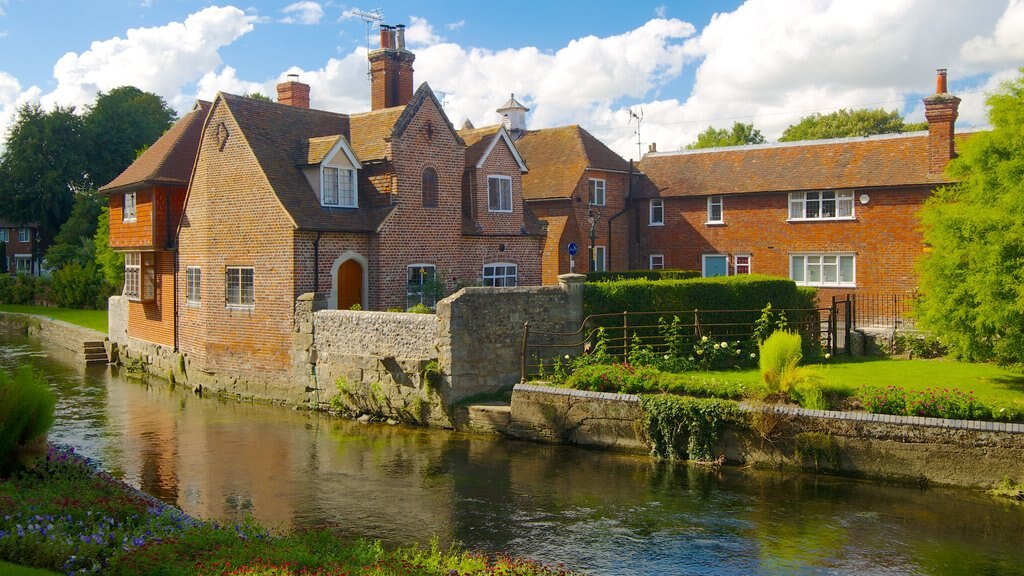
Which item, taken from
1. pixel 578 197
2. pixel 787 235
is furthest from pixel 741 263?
pixel 578 197

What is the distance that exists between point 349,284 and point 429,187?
4103 mm

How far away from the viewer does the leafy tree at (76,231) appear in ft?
186

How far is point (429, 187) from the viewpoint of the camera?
1059 inches

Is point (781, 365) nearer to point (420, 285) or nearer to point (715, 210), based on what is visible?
point (420, 285)

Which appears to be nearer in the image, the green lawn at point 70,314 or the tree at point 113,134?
the green lawn at point 70,314

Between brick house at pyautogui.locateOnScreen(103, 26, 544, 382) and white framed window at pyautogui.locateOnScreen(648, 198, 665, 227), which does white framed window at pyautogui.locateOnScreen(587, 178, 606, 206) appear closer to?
white framed window at pyautogui.locateOnScreen(648, 198, 665, 227)

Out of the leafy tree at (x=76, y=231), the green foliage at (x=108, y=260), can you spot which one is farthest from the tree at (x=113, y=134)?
the green foliage at (x=108, y=260)

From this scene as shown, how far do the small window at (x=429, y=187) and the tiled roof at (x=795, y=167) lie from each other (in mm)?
16712

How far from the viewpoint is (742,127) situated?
232 feet

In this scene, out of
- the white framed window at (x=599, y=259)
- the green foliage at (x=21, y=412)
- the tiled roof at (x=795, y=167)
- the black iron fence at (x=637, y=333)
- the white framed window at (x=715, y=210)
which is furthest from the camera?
the white framed window at (x=599, y=259)

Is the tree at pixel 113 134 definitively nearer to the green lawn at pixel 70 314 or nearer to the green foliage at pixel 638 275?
the green lawn at pixel 70 314

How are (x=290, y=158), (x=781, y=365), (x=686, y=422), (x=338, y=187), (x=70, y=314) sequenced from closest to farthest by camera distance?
(x=686, y=422) < (x=781, y=365) < (x=338, y=187) < (x=290, y=158) < (x=70, y=314)

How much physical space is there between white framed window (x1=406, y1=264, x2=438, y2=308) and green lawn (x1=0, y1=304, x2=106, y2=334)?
19228mm

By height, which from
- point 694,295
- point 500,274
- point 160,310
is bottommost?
point 160,310
